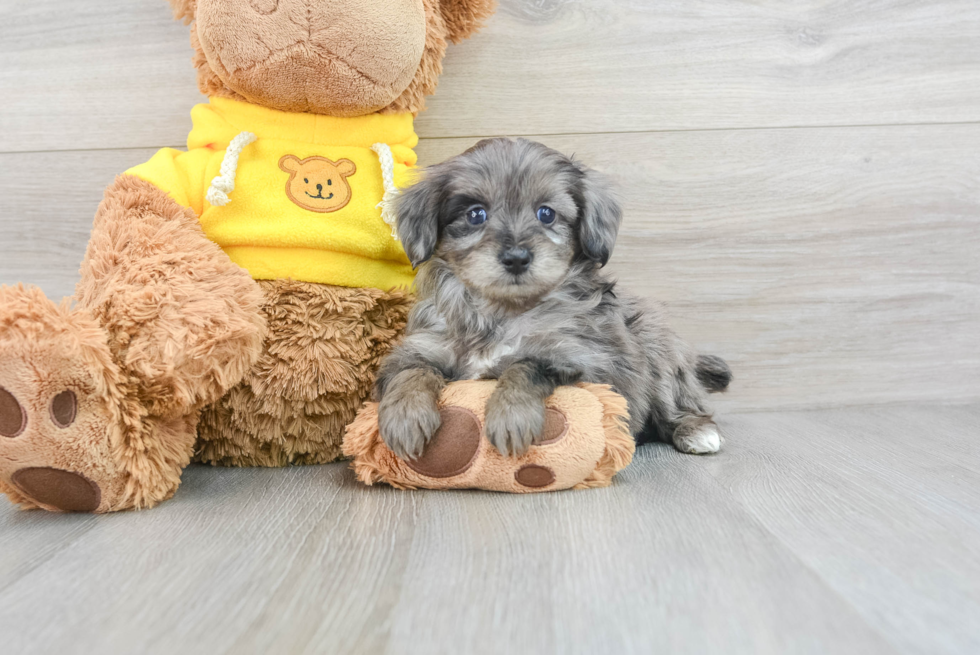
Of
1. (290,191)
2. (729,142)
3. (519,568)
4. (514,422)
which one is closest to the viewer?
(519,568)

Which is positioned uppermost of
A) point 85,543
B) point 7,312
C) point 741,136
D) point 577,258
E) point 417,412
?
point 741,136

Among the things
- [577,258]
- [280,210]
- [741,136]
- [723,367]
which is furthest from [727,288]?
[280,210]

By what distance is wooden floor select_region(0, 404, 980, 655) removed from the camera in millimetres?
899

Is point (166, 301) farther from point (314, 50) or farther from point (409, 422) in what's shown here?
point (314, 50)

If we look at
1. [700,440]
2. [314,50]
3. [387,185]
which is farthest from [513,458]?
[314,50]

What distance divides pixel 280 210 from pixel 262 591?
1016 mm

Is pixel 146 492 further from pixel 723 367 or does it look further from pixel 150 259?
pixel 723 367

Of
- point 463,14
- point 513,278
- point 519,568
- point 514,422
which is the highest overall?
point 463,14

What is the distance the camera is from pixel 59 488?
1342 millimetres

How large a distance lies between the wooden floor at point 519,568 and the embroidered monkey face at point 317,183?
2.29 ft

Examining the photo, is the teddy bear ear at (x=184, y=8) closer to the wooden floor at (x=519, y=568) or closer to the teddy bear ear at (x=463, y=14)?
the teddy bear ear at (x=463, y=14)

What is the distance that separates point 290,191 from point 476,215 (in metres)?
0.50

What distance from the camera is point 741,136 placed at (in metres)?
2.30

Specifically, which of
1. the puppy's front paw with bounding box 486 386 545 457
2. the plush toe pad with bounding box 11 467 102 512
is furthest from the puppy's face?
the plush toe pad with bounding box 11 467 102 512
